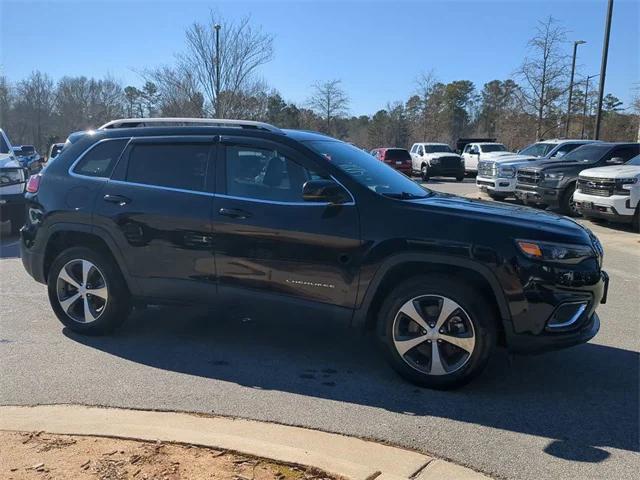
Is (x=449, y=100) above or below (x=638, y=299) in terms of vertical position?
above

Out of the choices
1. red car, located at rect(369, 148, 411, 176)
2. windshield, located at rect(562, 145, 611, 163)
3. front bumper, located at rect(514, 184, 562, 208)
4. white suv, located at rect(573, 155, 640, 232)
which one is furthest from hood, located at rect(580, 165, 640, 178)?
red car, located at rect(369, 148, 411, 176)

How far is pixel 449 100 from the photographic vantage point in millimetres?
61406

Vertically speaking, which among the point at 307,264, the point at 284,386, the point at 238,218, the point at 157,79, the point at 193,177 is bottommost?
the point at 284,386

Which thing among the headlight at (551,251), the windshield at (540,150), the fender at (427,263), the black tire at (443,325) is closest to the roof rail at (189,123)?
the fender at (427,263)

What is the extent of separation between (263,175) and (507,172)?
14212 mm

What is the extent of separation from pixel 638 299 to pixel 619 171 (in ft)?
20.1

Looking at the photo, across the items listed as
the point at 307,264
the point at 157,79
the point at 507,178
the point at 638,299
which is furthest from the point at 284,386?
the point at 157,79

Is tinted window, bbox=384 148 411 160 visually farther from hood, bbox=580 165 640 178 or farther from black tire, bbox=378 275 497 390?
black tire, bbox=378 275 497 390

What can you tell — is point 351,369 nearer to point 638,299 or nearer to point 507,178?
point 638,299

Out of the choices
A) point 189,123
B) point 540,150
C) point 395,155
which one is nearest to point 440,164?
point 395,155

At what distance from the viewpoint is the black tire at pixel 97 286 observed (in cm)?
499

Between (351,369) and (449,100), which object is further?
(449,100)

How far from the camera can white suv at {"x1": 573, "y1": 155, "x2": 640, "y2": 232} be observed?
11.5 metres

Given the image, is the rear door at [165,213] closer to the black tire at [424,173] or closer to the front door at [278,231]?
the front door at [278,231]
